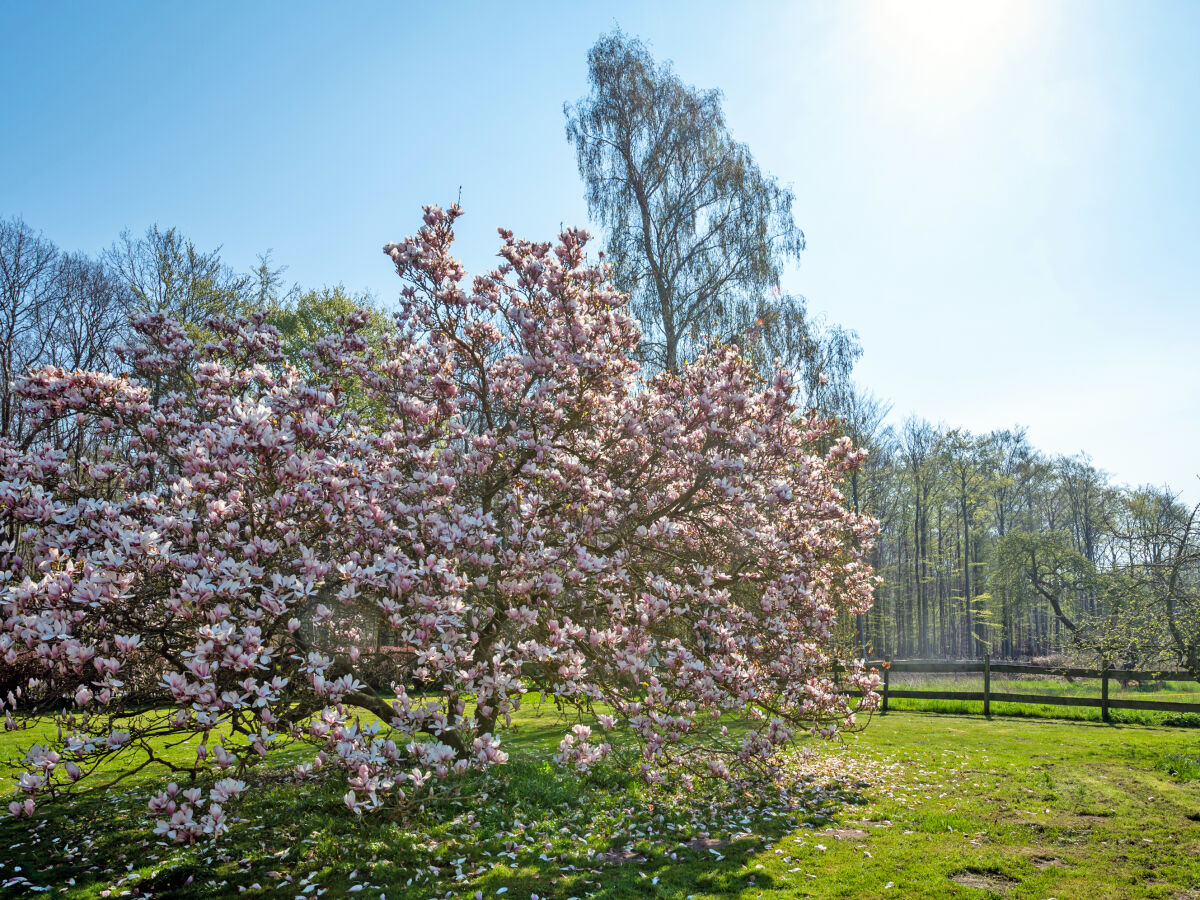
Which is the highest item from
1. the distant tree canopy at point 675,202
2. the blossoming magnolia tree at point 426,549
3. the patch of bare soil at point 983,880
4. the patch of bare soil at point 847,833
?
the distant tree canopy at point 675,202

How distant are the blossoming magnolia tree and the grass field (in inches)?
28.6

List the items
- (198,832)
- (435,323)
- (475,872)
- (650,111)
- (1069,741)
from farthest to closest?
(650,111) → (1069,741) → (435,323) → (475,872) → (198,832)

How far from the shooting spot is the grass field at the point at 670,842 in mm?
5656

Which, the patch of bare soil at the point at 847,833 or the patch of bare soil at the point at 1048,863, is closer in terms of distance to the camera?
the patch of bare soil at the point at 1048,863

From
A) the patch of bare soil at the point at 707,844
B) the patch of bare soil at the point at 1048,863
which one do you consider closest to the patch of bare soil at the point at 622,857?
the patch of bare soil at the point at 707,844

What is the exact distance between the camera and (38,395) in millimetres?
5688

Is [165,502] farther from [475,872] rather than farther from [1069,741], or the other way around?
[1069,741]

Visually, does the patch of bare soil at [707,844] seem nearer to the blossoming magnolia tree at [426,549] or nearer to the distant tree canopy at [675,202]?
the blossoming magnolia tree at [426,549]

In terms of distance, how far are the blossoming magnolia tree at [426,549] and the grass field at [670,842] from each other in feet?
2.38

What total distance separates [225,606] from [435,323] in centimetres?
486

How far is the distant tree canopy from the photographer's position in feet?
62.0

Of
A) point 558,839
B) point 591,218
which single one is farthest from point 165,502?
point 591,218

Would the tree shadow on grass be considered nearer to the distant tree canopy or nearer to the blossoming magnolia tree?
the blossoming magnolia tree

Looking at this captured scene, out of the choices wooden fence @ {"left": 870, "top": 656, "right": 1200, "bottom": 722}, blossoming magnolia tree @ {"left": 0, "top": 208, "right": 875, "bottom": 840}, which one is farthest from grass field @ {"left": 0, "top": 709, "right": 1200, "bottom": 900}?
wooden fence @ {"left": 870, "top": 656, "right": 1200, "bottom": 722}
